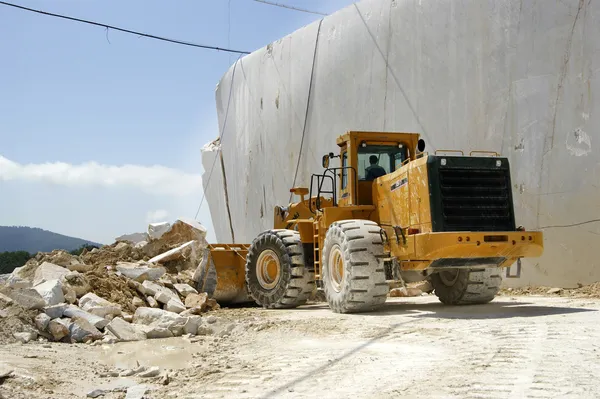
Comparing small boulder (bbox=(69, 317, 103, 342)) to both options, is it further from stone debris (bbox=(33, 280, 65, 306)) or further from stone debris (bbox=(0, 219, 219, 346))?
stone debris (bbox=(33, 280, 65, 306))

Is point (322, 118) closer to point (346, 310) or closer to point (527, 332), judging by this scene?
point (346, 310)

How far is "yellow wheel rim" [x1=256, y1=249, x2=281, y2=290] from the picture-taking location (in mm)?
12008

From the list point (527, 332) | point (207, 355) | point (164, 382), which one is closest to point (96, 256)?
point (207, 355)

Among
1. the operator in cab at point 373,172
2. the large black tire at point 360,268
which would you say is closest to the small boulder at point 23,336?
the large black tire at point 360,268

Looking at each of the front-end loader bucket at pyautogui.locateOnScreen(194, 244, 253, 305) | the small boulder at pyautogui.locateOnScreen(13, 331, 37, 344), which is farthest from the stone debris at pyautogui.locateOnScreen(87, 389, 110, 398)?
the front-end loader bucket at pyautogui.locateOnScreen(194, 244, 253, 305)

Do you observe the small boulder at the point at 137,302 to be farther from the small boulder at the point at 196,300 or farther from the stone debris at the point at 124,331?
the stone debris at the point at 124,331

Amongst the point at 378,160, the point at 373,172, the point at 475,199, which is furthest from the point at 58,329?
the point at 475,199

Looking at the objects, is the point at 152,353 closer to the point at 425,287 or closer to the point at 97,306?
the point at 97,306

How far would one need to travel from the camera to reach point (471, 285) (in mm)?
10547

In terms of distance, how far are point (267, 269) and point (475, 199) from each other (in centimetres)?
445

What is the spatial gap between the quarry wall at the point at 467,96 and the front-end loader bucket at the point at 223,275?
565 cm

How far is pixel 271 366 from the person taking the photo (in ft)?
19.5

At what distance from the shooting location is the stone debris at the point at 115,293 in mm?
8609

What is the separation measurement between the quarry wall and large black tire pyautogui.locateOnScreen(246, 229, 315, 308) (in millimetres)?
4857
